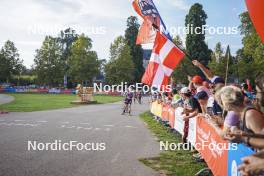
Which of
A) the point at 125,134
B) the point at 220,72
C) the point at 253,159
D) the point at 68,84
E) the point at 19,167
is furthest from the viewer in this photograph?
the point at 68,84

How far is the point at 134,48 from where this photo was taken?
93688 millimetres

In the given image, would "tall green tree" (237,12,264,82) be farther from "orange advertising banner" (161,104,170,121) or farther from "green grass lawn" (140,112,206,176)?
"green grass lawn" (140,112,206,176)

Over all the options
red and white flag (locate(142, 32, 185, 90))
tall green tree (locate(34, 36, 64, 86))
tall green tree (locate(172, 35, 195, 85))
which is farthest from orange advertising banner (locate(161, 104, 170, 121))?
tall green tree (locate(34, 36, 64, 86))

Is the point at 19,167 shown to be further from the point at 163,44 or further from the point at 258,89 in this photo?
the point at 163,44

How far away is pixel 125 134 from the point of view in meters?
13.8

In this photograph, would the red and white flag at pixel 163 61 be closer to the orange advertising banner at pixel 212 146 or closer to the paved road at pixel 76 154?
the paved road at pixel 76 154

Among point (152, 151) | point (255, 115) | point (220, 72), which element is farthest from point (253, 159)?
point (220, 72)

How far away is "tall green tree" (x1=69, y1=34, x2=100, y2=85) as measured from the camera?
7938 centimetres

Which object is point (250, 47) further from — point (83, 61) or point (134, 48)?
point (134, 48)

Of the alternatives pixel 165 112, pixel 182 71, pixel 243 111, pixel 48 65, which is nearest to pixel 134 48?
pixel 48 65

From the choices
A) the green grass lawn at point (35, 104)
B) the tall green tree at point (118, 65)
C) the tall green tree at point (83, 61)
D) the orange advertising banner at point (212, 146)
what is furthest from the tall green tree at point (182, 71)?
the orange advertising banner at point (212, 146)

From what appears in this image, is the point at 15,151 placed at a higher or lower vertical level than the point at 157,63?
lower

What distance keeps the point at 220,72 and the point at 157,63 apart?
1725 inches

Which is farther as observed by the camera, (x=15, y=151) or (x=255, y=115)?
(x=15, y=151)
